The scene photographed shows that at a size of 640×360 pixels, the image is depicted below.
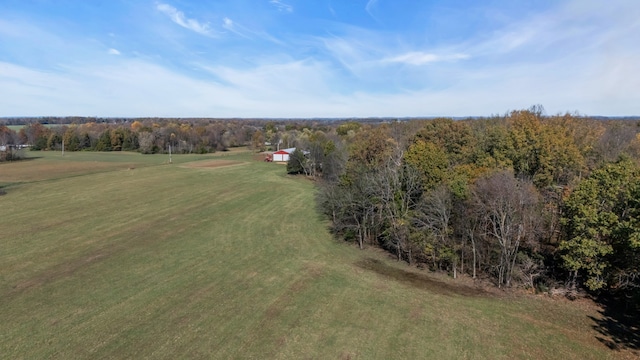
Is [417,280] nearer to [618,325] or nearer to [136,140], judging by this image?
[618,325]

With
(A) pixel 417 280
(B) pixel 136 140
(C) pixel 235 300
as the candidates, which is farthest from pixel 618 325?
(B) pixel 136 140

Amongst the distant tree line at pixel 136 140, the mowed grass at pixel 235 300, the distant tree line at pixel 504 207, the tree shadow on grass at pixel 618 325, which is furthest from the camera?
the distant tree line at pixel 136 140

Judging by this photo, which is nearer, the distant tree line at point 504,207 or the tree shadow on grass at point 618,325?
the tree shadow on grass at point 618,325

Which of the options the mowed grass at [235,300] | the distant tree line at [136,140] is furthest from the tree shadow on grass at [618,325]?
the distant tree line at [136,140]

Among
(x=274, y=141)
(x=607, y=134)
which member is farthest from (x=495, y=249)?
(x=274, y=141)

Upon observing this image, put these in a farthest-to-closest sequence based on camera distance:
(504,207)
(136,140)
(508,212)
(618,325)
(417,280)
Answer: (136,140)
(417,280)
(504,207)
(508,212)
(618,325)

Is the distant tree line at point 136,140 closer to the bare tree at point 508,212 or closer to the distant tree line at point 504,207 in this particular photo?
the distant tree line at point 504,207
